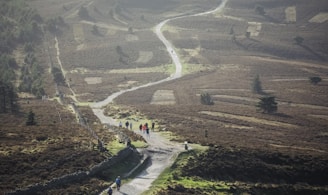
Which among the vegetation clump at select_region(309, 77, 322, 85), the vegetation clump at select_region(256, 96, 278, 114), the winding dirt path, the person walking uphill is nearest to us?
the person walking uphill

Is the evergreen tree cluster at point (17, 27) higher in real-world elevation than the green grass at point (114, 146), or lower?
higher

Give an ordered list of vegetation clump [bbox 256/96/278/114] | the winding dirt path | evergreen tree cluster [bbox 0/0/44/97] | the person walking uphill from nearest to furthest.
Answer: the person walking uphill → the winding dirt path → vegetation clump [bbox 256/96/278/114] → evergreen tree cluster [bbox 0/0/44/97]

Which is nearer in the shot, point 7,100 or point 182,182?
point 182,182

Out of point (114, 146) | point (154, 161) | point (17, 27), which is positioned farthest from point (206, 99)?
point (17, 27)

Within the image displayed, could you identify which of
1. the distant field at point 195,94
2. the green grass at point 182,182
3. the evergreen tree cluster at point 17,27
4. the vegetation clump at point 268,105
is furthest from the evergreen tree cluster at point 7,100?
the evergreen tree cluster at point 17,27

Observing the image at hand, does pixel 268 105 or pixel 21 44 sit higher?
pixel 21 44

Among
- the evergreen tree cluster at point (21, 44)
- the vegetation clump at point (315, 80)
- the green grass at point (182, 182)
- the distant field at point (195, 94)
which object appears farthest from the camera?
the vegetation clump at point (315, 80)

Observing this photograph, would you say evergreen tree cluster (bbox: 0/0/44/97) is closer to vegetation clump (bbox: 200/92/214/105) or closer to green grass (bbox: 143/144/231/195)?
vegetation clump (bbox: 200/92/214/105)

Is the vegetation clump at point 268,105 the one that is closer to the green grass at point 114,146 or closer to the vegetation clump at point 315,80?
the vegetation clump at point 315,80

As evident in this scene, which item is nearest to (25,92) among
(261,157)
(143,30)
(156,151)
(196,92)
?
(196,92)

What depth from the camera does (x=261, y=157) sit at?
184 ft

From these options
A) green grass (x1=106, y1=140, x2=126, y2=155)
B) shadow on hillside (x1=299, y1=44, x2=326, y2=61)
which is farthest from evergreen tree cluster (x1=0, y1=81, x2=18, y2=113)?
shadow on hillside (x1=299, y1=44, x2=326, y2=61)

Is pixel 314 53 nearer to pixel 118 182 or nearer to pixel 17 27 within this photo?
pixel 17 27

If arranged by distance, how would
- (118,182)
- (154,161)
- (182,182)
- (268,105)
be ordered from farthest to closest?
(268,105) < (154,161) < (182,182) < (118,182)
